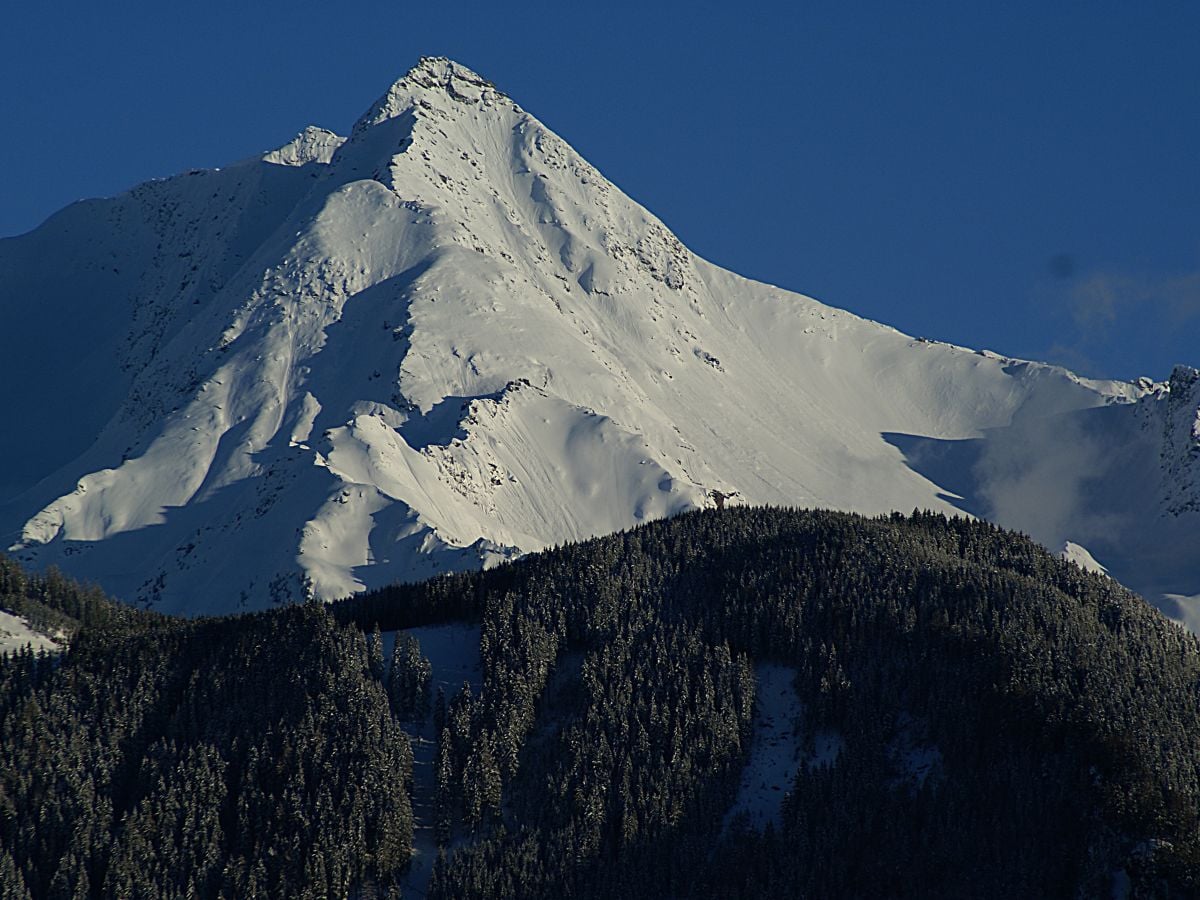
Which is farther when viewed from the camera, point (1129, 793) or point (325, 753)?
point (325, 753)

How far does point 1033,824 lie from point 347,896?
59246mm

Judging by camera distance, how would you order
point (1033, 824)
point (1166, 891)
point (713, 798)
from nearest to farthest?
1. point (1166, 891)
2. point (1033, 824)
3. point (713, 798)

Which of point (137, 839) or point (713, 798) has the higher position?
point (713, 798)

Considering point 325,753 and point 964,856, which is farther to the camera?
point 325,753

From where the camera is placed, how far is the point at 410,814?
7480 inches

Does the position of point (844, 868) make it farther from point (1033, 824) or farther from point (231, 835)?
point (231, 835)

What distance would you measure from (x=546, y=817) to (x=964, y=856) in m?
37.9

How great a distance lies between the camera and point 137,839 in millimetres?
188625

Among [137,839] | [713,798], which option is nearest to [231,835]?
[137,839]

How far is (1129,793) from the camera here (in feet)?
594

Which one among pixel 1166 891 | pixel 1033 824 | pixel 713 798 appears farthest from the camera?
pixel 713 798

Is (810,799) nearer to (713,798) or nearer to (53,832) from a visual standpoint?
(713,798)

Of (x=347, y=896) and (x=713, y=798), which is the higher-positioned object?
(x=713, y=798)

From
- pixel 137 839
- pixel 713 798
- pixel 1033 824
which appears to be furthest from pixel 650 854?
pixel 137 839
